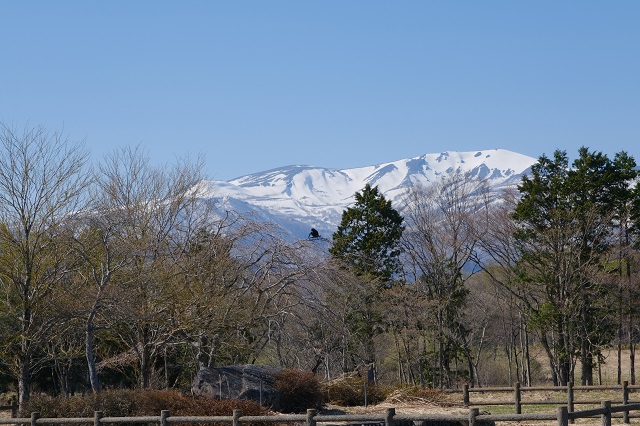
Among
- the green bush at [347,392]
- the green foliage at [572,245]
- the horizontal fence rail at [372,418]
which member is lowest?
the green bush at [347,392]

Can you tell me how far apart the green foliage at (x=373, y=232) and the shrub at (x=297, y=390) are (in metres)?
23.5

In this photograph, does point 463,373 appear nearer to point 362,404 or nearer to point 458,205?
point 458,205

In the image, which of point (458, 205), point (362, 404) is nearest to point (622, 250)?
point (458, 205)

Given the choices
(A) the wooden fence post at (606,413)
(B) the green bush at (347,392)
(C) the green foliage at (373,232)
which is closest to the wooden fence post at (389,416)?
(A) the wooden fence post at (606,413)

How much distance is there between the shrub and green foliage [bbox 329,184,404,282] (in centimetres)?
2355

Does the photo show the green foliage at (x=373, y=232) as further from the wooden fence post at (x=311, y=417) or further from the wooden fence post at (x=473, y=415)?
the wooden fence post at (x=473, y=415)

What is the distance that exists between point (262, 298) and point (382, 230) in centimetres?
2131

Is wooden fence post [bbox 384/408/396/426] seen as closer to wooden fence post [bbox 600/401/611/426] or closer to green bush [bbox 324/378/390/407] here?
wooden fence post [bbox 600/401/611/426]

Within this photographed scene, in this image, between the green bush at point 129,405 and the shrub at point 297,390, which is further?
the shrub at point 297,390

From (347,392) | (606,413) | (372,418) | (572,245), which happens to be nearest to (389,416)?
(372,418)

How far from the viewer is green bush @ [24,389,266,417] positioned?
19.9m

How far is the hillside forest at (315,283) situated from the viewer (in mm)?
24172

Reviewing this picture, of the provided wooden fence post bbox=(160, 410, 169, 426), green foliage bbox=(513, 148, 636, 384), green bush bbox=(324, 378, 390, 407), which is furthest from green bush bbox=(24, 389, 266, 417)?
green foliage bbox=(513, 148, 636, 384)

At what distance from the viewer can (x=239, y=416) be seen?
53.0ft
